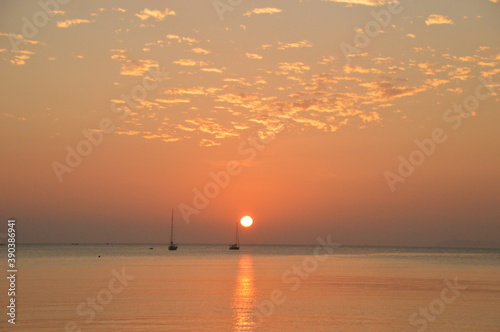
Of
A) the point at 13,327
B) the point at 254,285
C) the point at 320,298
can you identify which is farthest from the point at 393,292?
the point at 13,327

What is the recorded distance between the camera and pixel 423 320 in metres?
38.8

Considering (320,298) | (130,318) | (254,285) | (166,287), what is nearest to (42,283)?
(166,287)

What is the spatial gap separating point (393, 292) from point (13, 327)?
125 feet

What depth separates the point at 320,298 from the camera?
49.7 meters

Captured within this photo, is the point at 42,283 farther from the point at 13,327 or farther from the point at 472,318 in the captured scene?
the point at 472,318

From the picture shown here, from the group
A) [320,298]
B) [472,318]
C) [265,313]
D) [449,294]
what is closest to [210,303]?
[265,313]

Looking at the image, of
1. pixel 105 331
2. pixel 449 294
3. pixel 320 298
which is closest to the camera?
pixel 105 331

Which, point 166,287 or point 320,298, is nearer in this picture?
point 320,298

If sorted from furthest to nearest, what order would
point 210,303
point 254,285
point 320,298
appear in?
1. point 254,285
2. point 320,298
3. point 210,303

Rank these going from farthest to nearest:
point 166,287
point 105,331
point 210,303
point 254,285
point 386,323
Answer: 1. point 254,285
2. point 166,287
3. point 210,303
4. point 386,323
5. point 105,331

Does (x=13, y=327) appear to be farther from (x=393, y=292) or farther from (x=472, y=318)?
(x=393, y=292)

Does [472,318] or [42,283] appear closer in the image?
[472,318]

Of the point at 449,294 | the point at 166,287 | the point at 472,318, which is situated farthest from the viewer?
the point at 166,287

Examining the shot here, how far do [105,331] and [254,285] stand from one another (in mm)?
32713
